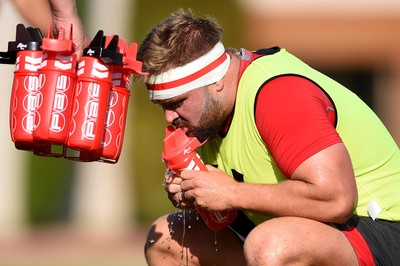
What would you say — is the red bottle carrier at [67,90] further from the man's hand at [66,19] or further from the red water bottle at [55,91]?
the man's hand at [66,19]

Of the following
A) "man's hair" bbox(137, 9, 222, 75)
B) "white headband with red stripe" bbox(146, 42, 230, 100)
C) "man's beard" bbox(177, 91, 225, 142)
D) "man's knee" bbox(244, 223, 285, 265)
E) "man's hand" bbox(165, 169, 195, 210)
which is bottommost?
"man's knee" bbox(244, 223, 285, 265)

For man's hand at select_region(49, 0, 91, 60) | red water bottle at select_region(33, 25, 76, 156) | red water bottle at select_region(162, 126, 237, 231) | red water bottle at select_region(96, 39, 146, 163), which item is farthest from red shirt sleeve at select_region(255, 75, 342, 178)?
man's hand at select_region(49, 0, 91, 60)

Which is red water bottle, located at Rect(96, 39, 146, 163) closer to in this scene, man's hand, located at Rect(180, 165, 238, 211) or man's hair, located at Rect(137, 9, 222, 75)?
man's hair, located at Rect(137, 9, 222, 75)

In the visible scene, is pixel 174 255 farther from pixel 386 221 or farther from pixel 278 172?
pixel 386 221

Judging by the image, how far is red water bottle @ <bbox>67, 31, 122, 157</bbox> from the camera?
16.9 feet

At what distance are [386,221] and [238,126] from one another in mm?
1037

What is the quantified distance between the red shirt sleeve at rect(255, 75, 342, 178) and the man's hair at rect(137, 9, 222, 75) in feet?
1.66

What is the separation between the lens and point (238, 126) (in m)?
5.45

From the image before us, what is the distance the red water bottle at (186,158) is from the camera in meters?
5.41

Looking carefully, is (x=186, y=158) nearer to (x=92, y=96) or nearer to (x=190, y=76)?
(x=190, y=76)

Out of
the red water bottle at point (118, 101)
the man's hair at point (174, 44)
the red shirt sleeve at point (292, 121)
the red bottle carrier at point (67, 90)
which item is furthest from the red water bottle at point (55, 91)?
the red shirt sleeve at point (292, 121)

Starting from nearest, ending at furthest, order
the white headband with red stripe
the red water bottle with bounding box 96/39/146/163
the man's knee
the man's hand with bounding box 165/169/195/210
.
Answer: the man's knee < the red water bottle with bounding box 96/39/146/163 < the white headband with red stripe < the man's hand with bounding box 165/169/195/210

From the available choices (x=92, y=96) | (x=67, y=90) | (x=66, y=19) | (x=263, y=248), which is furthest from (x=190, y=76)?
(x=263, y=248)

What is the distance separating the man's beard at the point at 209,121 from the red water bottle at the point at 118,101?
1.26 ft
